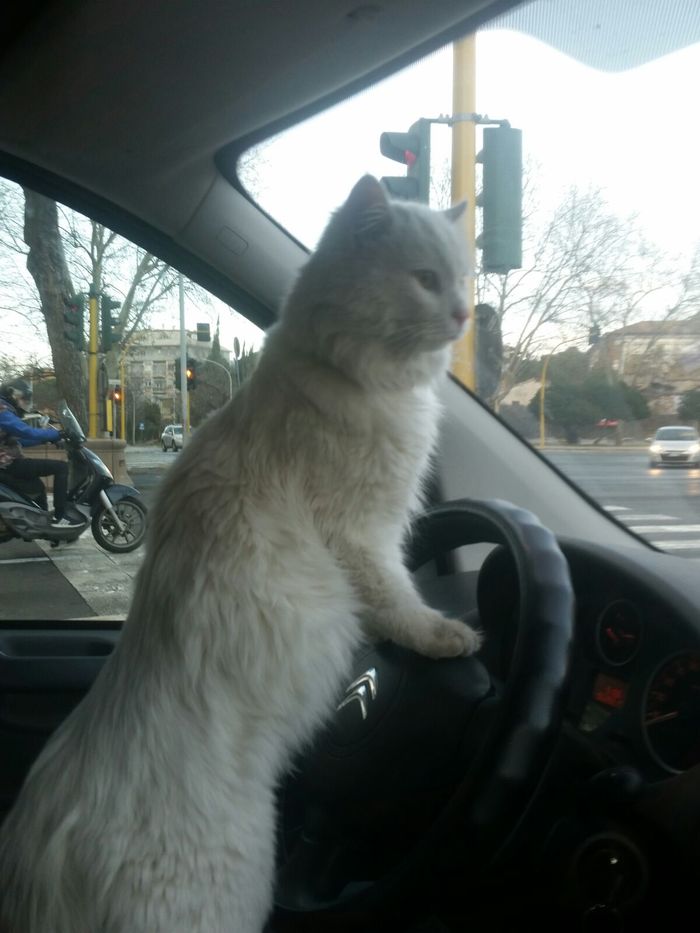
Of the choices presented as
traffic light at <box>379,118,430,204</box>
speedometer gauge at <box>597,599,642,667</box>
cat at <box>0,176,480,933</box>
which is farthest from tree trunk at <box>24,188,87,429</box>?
speedometer gauge at <box>597,599,642,667</box>

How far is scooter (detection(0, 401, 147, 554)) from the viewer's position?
9.25 ft

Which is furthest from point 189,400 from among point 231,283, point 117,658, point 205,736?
point 205,736

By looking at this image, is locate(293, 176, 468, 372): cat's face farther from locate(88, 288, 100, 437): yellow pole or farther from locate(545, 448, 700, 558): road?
locate(88, 288, 100, 437): yellow pole

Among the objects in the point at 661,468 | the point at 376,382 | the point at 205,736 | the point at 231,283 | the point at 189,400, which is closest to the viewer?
the point at 205,736

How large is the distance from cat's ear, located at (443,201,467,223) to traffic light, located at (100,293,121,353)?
1.35 metres

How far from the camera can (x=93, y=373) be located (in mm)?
2934

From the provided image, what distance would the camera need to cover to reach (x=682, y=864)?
1.18m

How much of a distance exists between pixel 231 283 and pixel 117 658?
152cm

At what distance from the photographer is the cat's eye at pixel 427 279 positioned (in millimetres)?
1752

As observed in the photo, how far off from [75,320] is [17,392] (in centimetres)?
34

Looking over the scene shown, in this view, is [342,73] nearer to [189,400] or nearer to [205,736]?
[189,400]

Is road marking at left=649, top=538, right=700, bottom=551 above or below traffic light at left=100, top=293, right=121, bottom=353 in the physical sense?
below

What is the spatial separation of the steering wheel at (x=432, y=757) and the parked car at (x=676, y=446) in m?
0.68

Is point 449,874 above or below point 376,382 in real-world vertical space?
below
